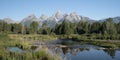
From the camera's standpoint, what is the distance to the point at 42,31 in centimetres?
13912

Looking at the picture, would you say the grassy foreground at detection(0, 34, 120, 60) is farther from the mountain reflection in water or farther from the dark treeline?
the dark treeline

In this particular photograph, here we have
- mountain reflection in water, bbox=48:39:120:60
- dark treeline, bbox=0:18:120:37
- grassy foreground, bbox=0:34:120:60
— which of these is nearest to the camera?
grassy foreground, bbox=0:34:120:60

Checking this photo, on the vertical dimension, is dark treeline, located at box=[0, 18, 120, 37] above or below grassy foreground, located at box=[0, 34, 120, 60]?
above

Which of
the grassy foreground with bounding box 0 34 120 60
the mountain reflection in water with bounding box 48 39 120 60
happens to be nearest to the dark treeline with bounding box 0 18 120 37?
the grassy foreground with bounding box 0 34 120 60

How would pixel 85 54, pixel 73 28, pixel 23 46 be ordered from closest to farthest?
1. pixel 85 54
2. pixel 23 46
3. pixel 73 28

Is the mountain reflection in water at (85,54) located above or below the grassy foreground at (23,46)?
below

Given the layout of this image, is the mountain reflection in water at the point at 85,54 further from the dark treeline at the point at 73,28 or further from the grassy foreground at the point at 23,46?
the dark treeline at the point at 73,28

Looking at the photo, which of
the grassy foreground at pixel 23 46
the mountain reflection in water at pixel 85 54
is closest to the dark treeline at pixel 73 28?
the grassy foreground at pixel 23 46

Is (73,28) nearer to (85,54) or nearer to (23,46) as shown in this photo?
(23,46)

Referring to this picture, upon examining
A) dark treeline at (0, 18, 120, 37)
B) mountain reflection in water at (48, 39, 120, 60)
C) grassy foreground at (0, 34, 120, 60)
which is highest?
dark treeline at (0, 18, 120, 37)

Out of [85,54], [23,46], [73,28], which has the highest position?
[73,28]

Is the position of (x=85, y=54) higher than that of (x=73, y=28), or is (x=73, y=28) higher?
(x=73, y=28)

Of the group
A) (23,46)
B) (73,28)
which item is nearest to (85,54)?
(23,46)

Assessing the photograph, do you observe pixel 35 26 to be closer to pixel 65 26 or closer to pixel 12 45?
pixel 65 26
